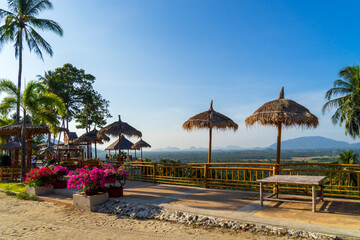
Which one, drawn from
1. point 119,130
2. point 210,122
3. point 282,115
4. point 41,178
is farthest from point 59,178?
point 282,115

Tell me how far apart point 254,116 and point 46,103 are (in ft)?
A: 36.3

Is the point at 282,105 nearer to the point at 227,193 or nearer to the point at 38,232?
the point at 227,193

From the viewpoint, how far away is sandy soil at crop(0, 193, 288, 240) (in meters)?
5.08

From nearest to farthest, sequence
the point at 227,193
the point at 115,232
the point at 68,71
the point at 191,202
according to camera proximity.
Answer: the point at 115,232
the point at 191,202
the point at 227,193
the point at 68,71

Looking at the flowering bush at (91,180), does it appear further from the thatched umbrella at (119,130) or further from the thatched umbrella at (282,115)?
the thatched umbrella at (119,130)

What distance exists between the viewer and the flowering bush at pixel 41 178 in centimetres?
960

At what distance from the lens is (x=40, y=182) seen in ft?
31.4

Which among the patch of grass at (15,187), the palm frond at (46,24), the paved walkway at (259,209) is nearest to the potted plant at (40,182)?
the patch of grass at (15,187)

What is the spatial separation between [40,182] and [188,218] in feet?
21.6

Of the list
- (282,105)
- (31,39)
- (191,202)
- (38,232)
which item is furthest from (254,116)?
(31,39)

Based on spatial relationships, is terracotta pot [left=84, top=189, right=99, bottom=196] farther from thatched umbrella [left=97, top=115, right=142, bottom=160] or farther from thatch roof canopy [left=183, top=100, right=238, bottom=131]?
thatched umbrella [left=97, top=115, right=142, bottom=160]

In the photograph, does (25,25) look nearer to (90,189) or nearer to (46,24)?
(46,24)

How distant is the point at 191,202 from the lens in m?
6.94

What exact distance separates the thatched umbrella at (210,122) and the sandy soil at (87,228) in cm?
588
